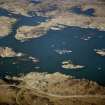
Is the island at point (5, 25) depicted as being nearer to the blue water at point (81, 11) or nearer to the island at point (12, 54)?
the island at point (12, 54)

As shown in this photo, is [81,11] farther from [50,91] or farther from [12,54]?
[50,91]

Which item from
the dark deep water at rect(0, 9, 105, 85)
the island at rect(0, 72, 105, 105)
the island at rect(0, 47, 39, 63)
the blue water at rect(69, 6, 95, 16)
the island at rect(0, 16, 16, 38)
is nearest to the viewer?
the island at rect(0, 72, 105, 105)

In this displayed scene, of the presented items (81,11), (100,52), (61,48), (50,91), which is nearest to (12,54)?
(61,48)

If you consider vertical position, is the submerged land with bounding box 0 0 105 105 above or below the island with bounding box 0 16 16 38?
below

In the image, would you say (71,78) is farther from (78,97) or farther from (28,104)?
(28,104)

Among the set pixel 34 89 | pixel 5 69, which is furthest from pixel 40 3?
pixel 34 89

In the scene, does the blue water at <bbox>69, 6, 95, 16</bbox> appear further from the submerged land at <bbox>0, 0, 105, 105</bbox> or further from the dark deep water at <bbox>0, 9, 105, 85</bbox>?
the dark deep water at <bbox>0, 9, 105, 85</bbox>

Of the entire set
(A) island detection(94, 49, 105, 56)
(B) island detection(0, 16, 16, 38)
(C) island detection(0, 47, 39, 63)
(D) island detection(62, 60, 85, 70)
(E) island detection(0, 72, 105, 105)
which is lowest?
(E) island detection(0, 72, 105, 105)

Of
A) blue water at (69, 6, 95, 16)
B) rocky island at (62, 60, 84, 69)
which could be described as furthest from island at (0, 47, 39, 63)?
blue water at (69, 6, 95, 16)

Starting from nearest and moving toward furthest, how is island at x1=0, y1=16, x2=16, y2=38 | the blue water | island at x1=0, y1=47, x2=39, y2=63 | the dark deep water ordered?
the dark deep water < island at x1=0, y1=47, x2=39, y2=63 < island at x1=0, y1=16, x2=16, y2=38 < the blue water
